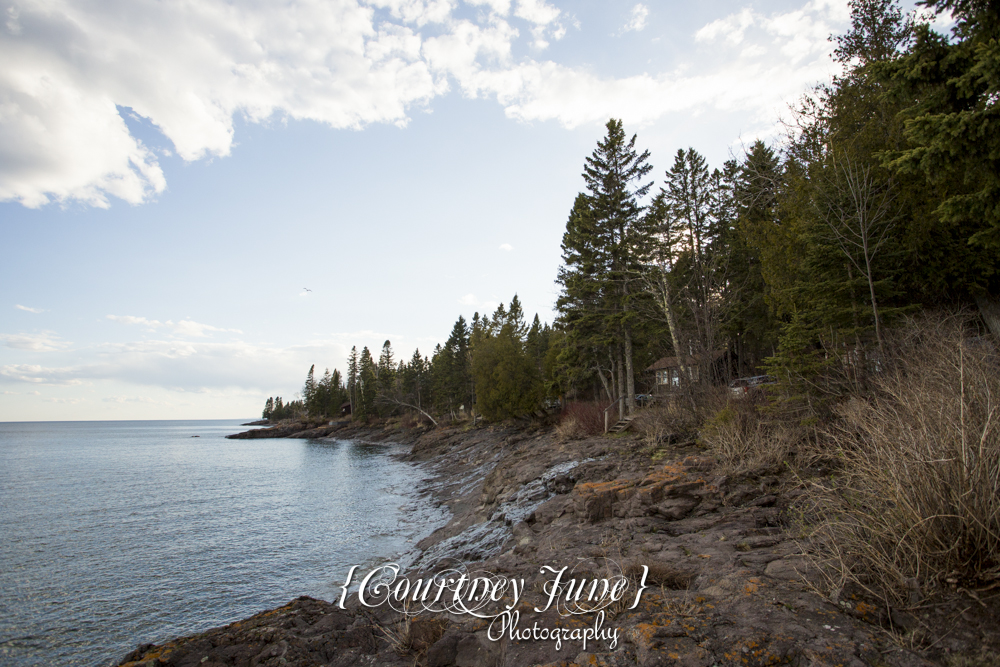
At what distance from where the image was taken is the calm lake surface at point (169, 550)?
8.30 meters

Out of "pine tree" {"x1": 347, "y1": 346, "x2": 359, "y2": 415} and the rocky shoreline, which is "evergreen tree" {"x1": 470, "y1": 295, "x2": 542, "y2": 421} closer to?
the rocky shoreline

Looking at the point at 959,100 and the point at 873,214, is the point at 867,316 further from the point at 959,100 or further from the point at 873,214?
the point at 959,100

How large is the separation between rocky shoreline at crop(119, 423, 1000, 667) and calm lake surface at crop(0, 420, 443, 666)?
3975 mm

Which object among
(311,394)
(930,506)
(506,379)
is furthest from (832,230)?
(311,394)

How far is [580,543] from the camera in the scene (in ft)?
20.6

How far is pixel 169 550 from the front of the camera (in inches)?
508

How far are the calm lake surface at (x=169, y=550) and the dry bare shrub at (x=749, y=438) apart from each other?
7.89 m

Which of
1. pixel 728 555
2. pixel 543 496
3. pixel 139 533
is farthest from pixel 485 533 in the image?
pixel 139 533

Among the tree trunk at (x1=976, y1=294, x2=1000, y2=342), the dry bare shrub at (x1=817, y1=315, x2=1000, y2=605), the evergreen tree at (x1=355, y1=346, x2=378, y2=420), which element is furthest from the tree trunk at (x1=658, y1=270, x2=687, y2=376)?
the evergreen tree at (x1=355, y1=346, x2=378, y2=420)

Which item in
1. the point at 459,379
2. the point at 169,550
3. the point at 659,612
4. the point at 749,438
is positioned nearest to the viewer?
the point at 659,612

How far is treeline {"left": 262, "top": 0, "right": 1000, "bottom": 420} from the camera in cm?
696

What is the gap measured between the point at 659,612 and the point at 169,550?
14.8 metres

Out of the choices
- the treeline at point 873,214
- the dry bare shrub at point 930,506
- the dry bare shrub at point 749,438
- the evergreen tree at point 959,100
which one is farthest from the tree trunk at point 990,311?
the dry bare shrub at point 930,506

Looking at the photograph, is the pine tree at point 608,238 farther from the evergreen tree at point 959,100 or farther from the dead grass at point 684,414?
the evergreen tree at point 959,100
